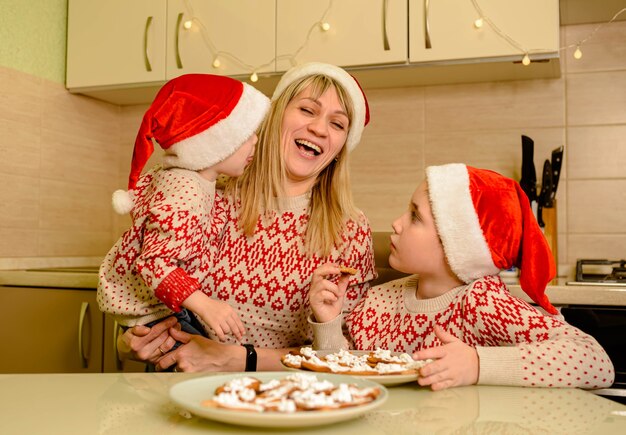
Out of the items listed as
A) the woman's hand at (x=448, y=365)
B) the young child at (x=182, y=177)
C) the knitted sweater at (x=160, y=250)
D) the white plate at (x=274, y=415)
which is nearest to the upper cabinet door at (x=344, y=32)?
the young child at (x=182, y=177)

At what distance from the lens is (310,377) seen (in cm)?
71

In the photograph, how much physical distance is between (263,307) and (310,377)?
776mm

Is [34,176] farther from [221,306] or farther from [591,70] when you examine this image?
[591,70]

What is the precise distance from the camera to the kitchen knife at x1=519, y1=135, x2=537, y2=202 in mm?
2102

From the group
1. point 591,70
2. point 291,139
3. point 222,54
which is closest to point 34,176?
point 222,54

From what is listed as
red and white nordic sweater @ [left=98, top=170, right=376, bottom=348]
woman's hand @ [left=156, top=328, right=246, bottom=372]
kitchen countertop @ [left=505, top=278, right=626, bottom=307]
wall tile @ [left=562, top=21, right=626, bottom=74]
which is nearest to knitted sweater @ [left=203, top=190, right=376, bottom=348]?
red and white nordic sweater @ [left=98, top=170, right=376, bottom=348]

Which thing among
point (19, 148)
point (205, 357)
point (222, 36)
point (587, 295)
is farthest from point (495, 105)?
point (19, 148)

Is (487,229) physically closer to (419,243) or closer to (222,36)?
(419,243)

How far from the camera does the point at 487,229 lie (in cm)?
123

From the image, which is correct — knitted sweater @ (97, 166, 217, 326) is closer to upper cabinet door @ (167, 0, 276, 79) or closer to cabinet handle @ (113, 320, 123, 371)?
cabinet handle @ (113, 320, 123, 371)

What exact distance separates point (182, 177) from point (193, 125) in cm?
11

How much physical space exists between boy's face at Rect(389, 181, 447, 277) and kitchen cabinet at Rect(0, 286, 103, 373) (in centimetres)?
117

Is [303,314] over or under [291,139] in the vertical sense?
under

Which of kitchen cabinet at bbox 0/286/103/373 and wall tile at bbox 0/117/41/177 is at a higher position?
wall tile at bbox 0/117/41/177
